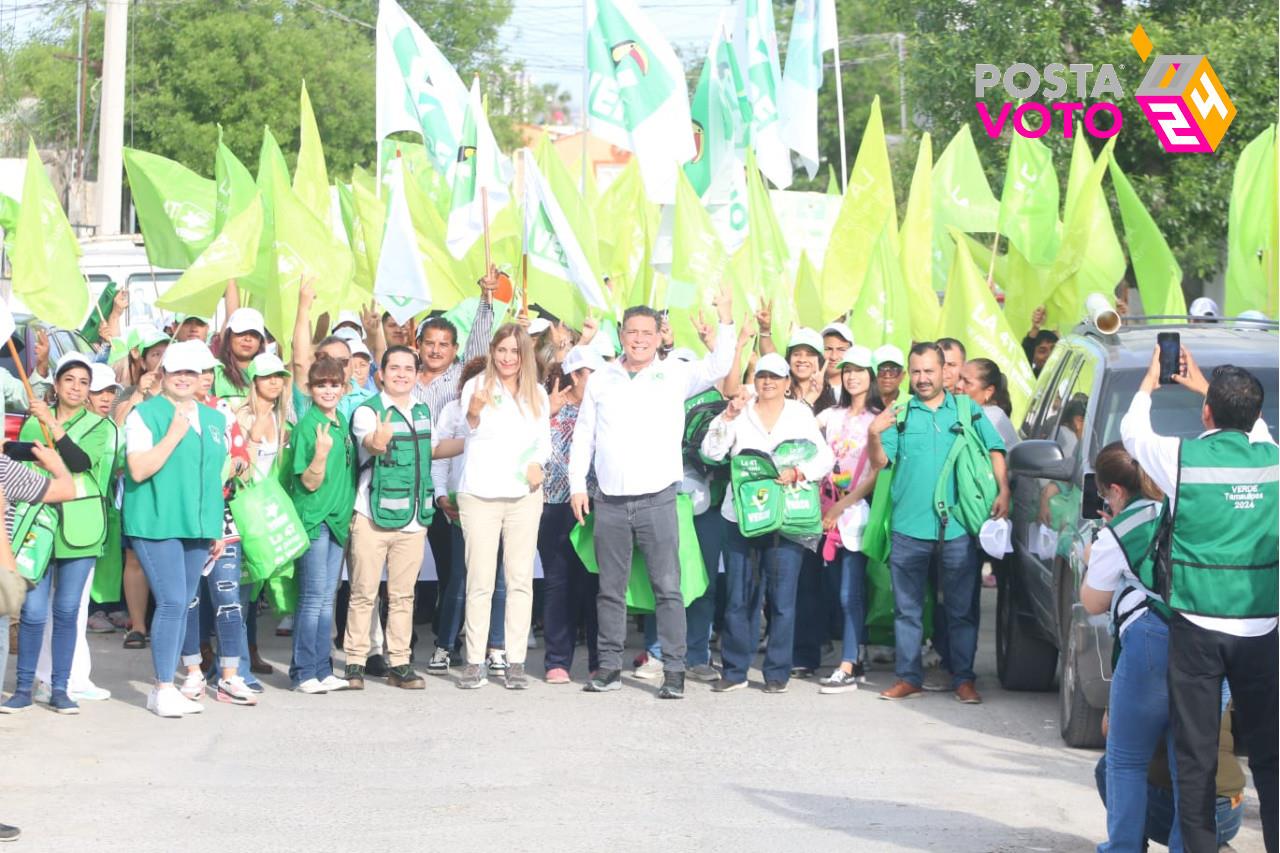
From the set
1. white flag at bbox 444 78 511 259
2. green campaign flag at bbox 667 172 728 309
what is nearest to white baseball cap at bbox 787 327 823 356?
green campaign flag at bbox 667 172 728 309

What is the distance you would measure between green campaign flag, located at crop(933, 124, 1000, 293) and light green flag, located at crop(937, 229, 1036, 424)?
3.43 meters

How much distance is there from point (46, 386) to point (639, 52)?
17.2 ft

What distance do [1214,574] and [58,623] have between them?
5487mm

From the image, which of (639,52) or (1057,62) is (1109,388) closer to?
(639,52)

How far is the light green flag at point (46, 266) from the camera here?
1272 cm

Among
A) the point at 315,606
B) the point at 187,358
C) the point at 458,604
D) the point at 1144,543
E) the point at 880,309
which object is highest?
the point at 880,309

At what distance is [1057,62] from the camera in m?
22.9

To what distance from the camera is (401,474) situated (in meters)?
9.95

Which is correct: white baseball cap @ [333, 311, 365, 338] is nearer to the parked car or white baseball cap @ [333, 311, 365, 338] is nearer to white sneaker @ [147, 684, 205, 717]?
the parked car

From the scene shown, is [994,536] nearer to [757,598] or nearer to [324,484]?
[757,598]

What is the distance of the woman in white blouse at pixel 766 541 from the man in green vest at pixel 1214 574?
13.3 ft

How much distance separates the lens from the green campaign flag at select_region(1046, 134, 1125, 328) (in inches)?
559

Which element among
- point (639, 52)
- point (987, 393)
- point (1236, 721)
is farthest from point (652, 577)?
point (639, 52)

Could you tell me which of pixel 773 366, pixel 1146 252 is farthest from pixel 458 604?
pixel 1146 252
